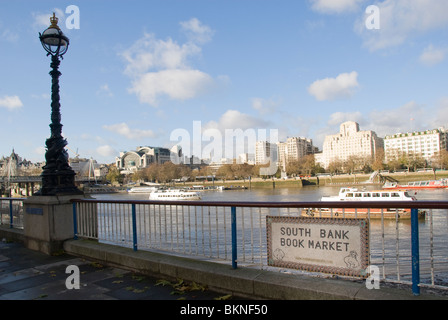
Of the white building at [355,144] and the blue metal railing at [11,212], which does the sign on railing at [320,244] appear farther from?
the white building at [355,144]

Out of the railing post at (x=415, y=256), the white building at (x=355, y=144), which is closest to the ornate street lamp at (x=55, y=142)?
the railing post at (x=415, y=256)

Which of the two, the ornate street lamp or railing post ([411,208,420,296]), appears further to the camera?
the ornate street lamp

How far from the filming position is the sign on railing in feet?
12.4

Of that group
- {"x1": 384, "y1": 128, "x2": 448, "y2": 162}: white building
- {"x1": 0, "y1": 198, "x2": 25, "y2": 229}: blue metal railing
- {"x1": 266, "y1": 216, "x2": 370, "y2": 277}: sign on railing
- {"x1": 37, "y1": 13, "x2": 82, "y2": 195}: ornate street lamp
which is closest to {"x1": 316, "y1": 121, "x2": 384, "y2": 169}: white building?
{"x1": 384, "y1": 128, "x2": 448, "y2": 162}: white building

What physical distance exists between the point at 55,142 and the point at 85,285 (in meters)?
4.44

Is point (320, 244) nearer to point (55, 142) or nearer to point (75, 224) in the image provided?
point (75, 224)

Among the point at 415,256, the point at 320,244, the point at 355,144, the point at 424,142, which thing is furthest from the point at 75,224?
the point at 355,144

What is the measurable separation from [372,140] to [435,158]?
79570 mm

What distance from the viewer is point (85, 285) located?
5004 millimetres

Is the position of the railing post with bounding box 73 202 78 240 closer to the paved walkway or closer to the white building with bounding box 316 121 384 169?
the paved walkway

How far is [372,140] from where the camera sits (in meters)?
186

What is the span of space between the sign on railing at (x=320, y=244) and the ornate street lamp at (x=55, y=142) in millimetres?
5615

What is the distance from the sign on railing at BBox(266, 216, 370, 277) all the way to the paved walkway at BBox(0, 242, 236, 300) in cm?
102
